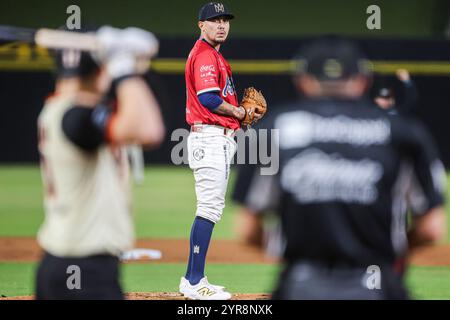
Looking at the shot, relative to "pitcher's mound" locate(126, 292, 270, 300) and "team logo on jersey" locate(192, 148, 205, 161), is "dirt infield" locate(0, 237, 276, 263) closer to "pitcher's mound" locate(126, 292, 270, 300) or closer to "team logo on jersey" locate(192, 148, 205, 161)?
"pitcher's mound" locate(126, 292, 270, 300)

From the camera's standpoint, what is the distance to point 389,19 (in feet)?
77.5

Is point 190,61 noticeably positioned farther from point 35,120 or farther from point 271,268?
point 35,120

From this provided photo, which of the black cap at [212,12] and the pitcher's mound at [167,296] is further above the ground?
the black cap at [212,12]

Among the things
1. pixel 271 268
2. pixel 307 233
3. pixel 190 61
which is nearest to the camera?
pixel 307 233

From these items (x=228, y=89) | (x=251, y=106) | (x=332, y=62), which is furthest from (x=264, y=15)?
(x=332, y=62)

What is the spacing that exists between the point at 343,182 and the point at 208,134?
13.3 ft

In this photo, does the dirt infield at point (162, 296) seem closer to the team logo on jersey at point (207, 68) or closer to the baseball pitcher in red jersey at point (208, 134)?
the baseball pitcher in red jersey at point (208, 134)

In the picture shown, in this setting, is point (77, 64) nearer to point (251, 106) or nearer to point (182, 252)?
point (251, 106)

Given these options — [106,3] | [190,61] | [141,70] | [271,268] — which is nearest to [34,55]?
[106,3]

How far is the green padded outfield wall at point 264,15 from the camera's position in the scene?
75.8 feet

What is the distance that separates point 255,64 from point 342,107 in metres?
16.7

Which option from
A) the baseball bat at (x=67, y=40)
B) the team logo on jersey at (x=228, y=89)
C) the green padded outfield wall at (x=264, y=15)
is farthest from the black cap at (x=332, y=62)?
the green padded outfield wall at (x=264, y=15)

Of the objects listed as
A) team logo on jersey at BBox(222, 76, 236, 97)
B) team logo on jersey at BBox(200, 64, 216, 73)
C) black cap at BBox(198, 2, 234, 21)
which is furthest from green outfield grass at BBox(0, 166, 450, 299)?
black cap at BBox(198, 2, 234, 21)

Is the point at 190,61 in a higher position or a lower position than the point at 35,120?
higher
